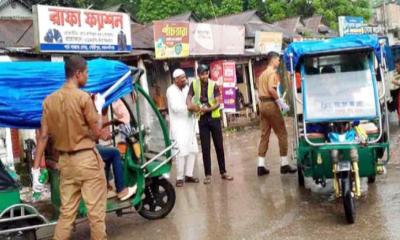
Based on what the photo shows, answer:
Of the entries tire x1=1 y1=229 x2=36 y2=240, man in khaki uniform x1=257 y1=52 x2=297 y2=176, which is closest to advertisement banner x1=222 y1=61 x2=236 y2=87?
man in khaki uniform x1=257 y1=52 x2=297 y2=176

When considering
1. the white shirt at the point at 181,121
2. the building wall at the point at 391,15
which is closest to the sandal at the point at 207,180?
the white shirt at the point at 181,121

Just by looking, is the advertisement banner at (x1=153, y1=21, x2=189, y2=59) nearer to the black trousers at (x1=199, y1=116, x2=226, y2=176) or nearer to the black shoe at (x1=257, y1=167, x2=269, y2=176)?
the black trousers at (x1=199, y1=116, x2=226, y2=176)

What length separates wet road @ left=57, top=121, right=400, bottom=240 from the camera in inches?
227

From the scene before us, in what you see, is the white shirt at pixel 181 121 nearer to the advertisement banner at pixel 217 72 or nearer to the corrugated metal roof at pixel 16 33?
the corrugated metal roof at pixel 16 33

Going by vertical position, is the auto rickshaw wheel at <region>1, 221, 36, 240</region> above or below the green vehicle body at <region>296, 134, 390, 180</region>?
below

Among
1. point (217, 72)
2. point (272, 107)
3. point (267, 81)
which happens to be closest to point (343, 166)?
point (272, 107)

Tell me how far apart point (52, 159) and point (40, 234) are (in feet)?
3.75

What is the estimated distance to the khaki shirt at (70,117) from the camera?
4.82 metres

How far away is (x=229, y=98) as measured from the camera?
16.7 m

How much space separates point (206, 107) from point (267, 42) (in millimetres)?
11907

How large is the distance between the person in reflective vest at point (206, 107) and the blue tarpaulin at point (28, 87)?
2797 millimetres

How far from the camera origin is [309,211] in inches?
258

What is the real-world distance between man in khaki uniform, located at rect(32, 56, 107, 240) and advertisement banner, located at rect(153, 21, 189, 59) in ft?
31.4

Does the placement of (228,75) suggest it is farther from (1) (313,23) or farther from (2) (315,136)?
(1) (313,23)
